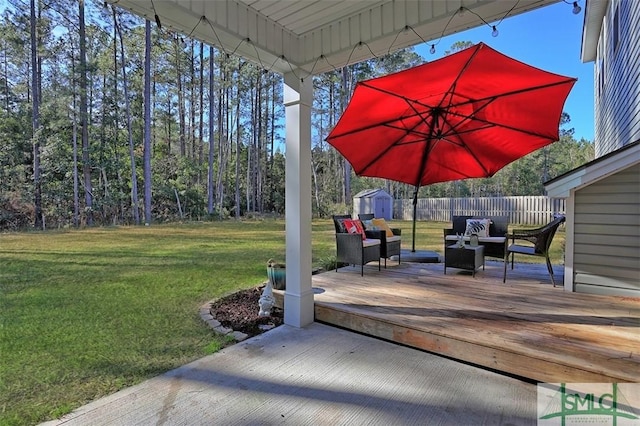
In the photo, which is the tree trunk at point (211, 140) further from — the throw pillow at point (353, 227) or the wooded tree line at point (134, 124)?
the throw pillow at point (353, 227)

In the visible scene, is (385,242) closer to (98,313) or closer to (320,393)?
(320,393)

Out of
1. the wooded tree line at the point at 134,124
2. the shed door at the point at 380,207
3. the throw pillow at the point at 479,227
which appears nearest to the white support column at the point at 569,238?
the throw pillow at the point at 479,227

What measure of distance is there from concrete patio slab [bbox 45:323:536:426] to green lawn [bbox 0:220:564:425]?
27 cm

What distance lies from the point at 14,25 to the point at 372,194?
Answer: 12869mm

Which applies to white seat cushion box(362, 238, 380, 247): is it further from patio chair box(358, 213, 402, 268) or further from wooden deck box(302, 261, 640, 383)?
wooden deck box(302, 261, 640, 383)

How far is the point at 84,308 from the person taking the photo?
3686mm

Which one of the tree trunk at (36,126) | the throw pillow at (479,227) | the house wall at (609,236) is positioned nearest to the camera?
the house wall at (609,236)

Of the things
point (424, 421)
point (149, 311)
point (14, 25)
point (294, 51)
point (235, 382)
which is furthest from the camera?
point (14, 25)

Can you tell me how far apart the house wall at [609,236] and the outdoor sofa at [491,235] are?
0.88 metres

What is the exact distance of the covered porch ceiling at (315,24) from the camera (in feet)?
7.11

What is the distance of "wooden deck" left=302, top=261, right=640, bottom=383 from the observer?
6.98ft

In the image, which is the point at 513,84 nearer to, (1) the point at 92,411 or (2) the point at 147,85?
(1) the point at 92,411

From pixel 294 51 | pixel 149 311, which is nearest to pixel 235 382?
pixel 149 311

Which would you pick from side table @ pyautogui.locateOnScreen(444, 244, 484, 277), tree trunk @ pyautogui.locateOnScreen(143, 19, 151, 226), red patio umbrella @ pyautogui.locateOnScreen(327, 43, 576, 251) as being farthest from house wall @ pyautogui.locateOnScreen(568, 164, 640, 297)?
tree trunk @ pyautogui.locateOnScreen(143, 19, 151, 226)
